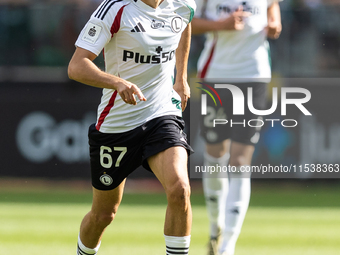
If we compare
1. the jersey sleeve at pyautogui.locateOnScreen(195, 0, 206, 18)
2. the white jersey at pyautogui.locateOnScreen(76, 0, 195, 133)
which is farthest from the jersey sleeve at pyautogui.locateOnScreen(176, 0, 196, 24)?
the jersey sleeve at pyautogui.locateOnScreen(195, 0, 206, 18)

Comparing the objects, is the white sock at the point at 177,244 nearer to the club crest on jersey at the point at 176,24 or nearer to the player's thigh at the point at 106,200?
the player's thigh at the point at 106,200

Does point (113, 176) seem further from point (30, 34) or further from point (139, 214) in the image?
point (30, 34)

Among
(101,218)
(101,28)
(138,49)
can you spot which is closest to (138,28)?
(138,49)

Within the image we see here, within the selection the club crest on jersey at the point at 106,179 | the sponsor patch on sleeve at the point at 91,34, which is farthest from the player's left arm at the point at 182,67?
the sponsor patch on sleeve at the point at 91,34

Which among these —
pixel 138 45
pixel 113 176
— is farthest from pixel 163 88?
pixel 113 176

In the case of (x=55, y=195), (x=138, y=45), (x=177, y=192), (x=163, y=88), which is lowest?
(x=55, y=195)

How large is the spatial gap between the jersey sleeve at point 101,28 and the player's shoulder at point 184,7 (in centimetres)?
45

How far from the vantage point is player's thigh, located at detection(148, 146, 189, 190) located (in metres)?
3.85

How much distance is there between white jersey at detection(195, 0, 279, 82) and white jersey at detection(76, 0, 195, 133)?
109 centimetres

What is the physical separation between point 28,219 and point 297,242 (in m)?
3.61

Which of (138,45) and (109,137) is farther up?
(138,45)

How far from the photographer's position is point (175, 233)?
12.7ft

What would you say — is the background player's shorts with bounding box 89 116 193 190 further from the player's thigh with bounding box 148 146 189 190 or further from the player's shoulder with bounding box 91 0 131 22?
the player's shoulder with bounding box 91 0 131 22

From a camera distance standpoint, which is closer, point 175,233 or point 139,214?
point 175,233
